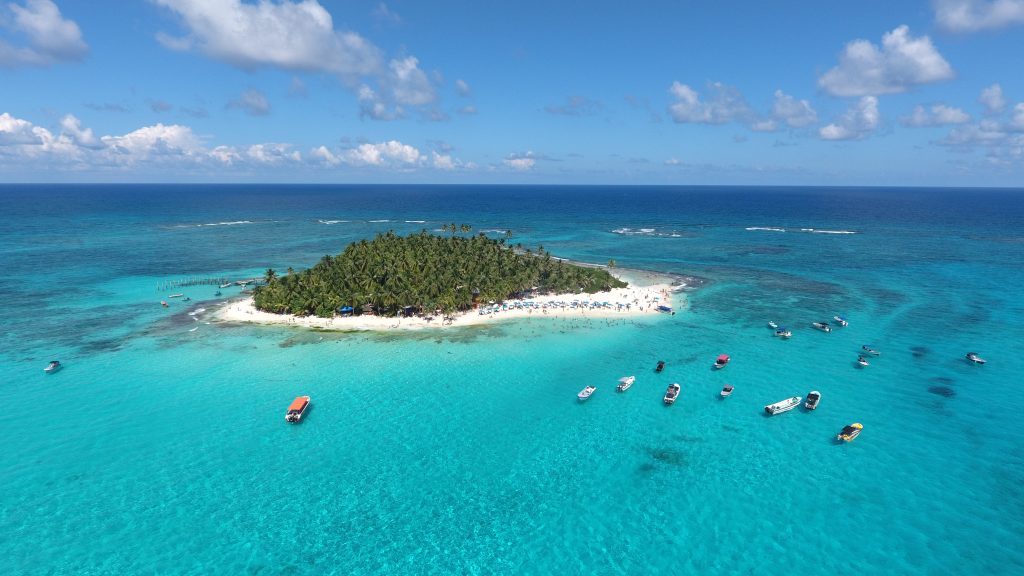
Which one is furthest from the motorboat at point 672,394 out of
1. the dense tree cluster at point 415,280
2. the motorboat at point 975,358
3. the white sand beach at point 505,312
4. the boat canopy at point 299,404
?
the motorboat at point 975,358

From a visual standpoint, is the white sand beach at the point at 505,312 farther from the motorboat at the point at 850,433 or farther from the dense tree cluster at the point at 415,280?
the motorboat at the point at 850,433

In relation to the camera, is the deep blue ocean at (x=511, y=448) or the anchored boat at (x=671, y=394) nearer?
the deep blue ocean at (x=511, y=448)

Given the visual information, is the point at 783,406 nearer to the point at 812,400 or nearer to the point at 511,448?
the point at 812,400

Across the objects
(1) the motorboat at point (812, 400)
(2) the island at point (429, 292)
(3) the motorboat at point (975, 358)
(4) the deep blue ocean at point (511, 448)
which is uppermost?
(2) the island at point (429, 292)

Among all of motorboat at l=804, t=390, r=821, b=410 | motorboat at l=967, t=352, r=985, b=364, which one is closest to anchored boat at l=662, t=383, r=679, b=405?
motorboat at l=804, t=390, r=821, b=410

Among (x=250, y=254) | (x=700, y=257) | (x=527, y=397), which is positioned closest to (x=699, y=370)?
(x=527, y=397)

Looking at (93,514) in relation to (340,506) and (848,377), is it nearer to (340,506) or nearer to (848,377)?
(340,506)

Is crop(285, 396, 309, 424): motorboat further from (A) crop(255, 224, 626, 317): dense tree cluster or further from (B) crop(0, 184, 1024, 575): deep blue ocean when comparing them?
(A) crop(255, 224, 626, 317): dense tree cluster
